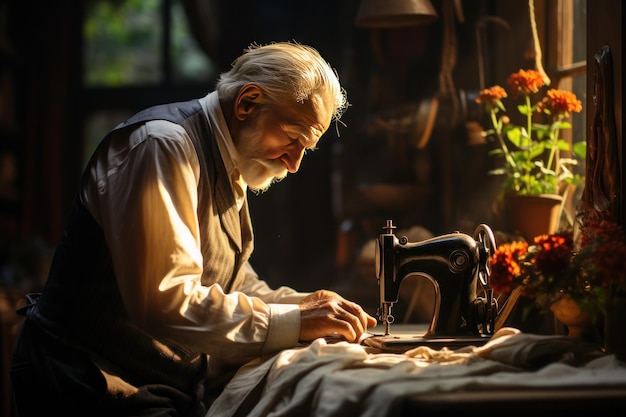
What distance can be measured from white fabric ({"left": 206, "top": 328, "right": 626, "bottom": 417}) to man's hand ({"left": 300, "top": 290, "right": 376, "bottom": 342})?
0.48 feet

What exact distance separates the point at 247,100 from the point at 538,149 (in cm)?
112

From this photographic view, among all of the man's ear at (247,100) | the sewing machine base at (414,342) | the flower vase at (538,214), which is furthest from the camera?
the flower vase at (538,214)

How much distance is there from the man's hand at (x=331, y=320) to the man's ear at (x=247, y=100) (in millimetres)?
554

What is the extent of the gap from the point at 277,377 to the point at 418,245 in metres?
Answer: 0.61

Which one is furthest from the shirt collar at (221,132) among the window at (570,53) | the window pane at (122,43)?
the window pane at (122,43)

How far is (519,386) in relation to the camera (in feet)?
5.76

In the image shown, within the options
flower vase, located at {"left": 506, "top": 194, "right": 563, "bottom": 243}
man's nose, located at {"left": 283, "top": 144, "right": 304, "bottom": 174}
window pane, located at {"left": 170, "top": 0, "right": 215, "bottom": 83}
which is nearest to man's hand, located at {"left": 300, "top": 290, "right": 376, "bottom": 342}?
man's nose, located at {"left": 283, "top": 144, "right": 304, "bottom": 174}

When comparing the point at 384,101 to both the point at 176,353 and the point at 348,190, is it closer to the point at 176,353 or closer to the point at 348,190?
the point at 348,190

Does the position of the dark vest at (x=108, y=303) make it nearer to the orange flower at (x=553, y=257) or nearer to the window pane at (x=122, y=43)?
the orange flower at (x=553, y=257)

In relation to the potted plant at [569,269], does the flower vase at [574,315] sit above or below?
below

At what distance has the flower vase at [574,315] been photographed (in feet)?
7.20

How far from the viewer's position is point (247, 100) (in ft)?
8.51

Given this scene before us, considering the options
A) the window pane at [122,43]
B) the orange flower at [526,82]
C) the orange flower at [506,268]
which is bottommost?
the orange flower at [506,268]

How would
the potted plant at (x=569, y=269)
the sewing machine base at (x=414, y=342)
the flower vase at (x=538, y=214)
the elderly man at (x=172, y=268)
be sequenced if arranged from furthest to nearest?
1. the flower vase at (x=538, y=214)
2. the sewing machine base at (x=414, y=342)
3. the elderly man at (x=172, y=268)
4. the potted plant at (x=569, y=269)
